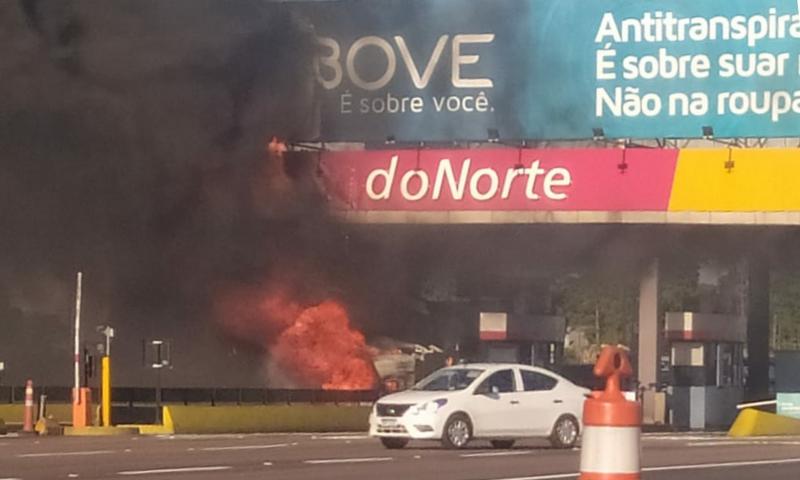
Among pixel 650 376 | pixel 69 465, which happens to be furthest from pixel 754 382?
pixel 69 465

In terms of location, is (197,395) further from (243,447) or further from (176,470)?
(176,470)

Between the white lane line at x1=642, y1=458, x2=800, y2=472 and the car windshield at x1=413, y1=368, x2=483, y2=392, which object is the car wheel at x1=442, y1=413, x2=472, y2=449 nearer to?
the car windshield at x1=413, y1=368, x2=483, y2=392

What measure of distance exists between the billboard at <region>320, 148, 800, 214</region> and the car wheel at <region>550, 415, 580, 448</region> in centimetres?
1426

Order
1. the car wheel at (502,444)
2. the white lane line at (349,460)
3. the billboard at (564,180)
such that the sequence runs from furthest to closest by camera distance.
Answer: the billboard at (564,180) < the car wheel at (502,444) < the white lane line at (349,460)

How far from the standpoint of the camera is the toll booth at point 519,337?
4750cm

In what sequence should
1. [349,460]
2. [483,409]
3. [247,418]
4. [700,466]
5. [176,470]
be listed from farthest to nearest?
[247,418] < [483,409] < [349,460] < [700,466] < [176,470]

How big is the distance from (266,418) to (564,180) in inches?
407

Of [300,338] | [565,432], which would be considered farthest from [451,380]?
[300,338]

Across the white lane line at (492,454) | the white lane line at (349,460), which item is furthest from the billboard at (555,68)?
the white lane line at (349,460)

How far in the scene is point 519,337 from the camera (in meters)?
48.0

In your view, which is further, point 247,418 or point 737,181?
point 737,181

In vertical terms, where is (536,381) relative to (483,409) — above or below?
above

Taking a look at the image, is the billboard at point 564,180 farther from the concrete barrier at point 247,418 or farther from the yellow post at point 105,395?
the yellow post at point 105,395

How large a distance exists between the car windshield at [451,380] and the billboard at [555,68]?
15.3 metres
